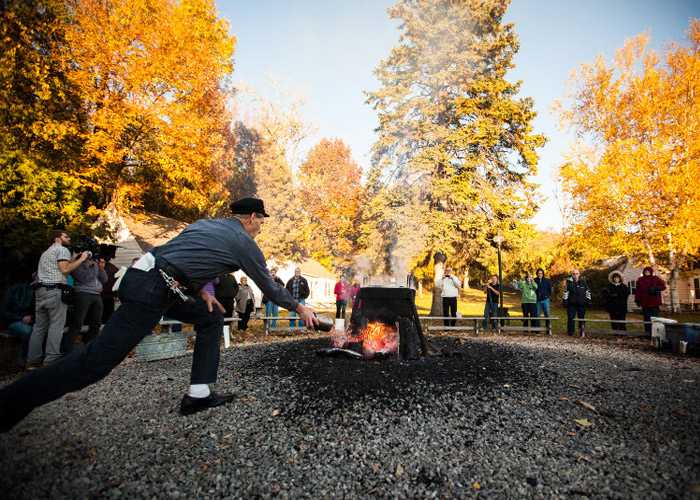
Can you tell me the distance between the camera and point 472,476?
263 centimetres

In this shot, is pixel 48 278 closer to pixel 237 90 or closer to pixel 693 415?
pixel 693 415

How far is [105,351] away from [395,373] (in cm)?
350

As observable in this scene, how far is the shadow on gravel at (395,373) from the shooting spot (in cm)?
430

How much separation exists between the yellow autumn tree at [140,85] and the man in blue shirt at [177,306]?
1126cm

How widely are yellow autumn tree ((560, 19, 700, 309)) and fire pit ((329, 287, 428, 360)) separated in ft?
39.0

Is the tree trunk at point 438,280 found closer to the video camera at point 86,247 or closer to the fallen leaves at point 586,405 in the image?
the fallen leaves at point 586,405

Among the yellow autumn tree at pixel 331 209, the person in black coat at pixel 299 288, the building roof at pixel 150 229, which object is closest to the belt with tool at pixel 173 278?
the person in black coat at pixel 299 288


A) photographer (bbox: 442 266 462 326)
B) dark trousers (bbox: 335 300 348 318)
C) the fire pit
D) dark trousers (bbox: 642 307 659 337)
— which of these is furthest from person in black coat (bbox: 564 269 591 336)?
dark trousers (bbox: 335 300 348 318)

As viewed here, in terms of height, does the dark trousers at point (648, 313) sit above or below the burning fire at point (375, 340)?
above

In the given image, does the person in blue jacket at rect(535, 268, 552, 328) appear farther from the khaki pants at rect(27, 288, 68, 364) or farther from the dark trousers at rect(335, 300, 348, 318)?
the khaki pants at rect(27, 288, 68, 364)

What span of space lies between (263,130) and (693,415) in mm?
31174

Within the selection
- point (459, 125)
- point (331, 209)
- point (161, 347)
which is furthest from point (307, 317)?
point (331, 209)

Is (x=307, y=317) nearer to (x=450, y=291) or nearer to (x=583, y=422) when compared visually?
(x=583, y=422)

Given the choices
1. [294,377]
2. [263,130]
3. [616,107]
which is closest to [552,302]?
[616,107]
